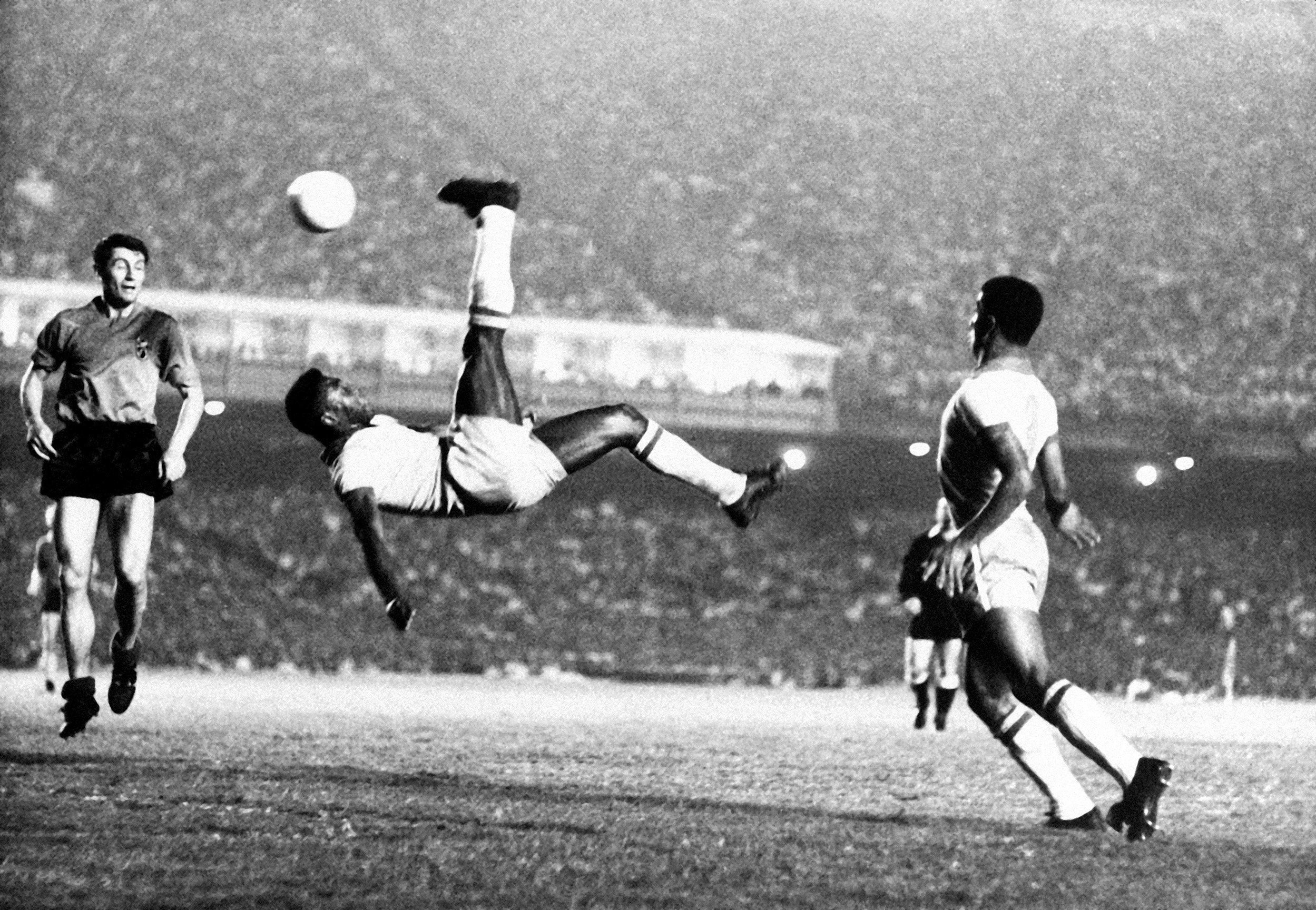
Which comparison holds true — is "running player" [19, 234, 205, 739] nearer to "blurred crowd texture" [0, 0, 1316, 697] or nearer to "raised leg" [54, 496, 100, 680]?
"raised leg" [54, 496, 100, 680]

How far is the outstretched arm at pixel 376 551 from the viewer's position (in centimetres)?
455

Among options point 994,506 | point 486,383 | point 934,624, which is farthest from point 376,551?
point 934,624

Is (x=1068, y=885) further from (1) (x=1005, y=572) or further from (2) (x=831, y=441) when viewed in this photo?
(2) (x=831, y=441)

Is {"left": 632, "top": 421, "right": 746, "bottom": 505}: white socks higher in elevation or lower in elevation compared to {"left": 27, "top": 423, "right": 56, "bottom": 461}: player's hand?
higher

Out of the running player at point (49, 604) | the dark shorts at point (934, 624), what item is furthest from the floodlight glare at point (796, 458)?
the running player at point (49, 604)

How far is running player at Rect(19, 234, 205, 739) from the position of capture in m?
5.38

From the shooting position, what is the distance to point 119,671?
18.3 feet

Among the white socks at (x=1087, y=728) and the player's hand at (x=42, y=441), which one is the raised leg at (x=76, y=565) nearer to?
the player's hand at (x=42, y=441)

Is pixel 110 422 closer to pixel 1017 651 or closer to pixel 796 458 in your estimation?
pixel 1017 651

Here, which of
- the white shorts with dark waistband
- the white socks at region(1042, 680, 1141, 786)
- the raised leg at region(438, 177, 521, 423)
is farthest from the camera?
the raised leg at region(438, 177, 521, 423)

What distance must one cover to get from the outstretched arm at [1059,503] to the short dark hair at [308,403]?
7.37 ft

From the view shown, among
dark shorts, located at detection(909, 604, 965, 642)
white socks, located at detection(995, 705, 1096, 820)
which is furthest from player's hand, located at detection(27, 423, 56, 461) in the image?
dark shorts, located at detection(909, 604, 965, 642)

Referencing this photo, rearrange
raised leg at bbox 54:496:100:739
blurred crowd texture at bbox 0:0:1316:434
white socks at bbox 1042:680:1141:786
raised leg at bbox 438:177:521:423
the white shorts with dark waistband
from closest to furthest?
white socks at bbox 1042:680:1141:786 < the white shorts with dark waistband < raised leg at bbox 438:177:521:423 < raised leg at bbox 54:496:100:739 < blurred crowd texture at bbox 0:0:1316:434

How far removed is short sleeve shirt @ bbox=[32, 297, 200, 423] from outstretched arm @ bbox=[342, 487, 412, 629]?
0.88 meters
